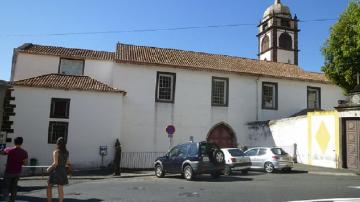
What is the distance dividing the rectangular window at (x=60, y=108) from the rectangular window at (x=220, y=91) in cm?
1114

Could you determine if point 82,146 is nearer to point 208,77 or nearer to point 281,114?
point 208,77

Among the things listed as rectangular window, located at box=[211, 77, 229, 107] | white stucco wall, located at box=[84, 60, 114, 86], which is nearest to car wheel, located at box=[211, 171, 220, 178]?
rectangular window, located at box=[211, 77, 229, 107]

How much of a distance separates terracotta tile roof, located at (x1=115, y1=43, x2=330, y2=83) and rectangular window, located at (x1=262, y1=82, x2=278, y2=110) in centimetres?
90

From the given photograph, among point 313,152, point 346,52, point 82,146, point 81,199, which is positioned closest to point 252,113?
point 313,152

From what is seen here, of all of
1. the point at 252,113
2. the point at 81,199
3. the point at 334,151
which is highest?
the point at 252,113

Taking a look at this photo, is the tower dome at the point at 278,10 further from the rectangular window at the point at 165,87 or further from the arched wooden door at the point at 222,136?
the rectangular window at the point at 165,87

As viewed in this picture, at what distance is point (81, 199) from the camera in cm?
1184

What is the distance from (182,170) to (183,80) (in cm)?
1242

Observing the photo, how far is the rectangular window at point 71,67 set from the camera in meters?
28.6

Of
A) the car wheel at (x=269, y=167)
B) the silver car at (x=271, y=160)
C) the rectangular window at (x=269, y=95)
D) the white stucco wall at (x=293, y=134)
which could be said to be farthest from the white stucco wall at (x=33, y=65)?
the white stucco wall at (x=293, y=134)

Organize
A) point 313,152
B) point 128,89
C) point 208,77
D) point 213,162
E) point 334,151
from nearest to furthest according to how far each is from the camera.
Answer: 1. point 213,162
2. point 334,151
3. point 313,152
4. point 128,89
5. point 208,77

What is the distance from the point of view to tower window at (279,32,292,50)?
179 feet

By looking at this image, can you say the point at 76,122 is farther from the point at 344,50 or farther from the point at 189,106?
the point at 344,50

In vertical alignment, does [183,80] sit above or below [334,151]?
above
